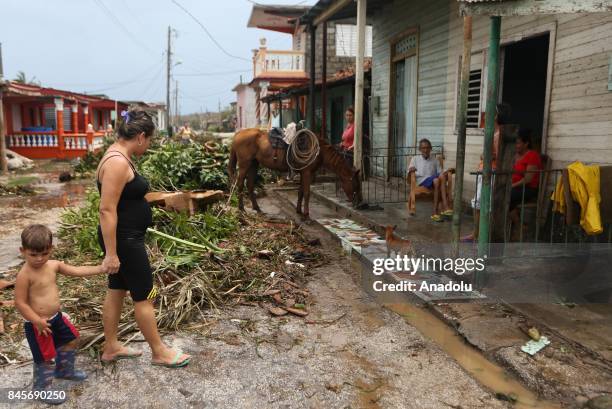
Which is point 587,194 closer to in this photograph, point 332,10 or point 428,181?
point 428,181

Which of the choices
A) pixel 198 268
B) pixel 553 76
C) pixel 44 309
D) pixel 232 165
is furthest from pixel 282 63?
pixel 44 309

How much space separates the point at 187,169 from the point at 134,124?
247 inches

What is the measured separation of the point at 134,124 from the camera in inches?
122

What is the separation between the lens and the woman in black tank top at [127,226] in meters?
2.94

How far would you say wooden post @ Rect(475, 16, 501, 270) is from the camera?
3.99 meters

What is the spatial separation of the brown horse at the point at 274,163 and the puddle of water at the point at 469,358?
3911 mm

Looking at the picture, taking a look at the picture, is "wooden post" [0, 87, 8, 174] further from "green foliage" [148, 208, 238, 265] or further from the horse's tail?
"green foliage" [148, 208, 238, 265]

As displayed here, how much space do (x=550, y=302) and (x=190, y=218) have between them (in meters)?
3.96

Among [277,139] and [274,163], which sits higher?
[277,139]

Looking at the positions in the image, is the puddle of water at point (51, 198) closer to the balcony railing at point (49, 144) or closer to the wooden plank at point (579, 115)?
the balcony railing at point (49, 144)

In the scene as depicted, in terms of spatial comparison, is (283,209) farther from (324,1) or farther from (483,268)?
(483,268)

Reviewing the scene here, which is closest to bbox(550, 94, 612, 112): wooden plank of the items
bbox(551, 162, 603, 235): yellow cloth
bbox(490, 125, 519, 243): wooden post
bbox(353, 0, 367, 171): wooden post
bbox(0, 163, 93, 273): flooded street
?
bbox(551, 162, 603, 235): yellow cloth

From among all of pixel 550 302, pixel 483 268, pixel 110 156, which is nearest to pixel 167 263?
pixel 110 156

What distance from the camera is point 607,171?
423cm
